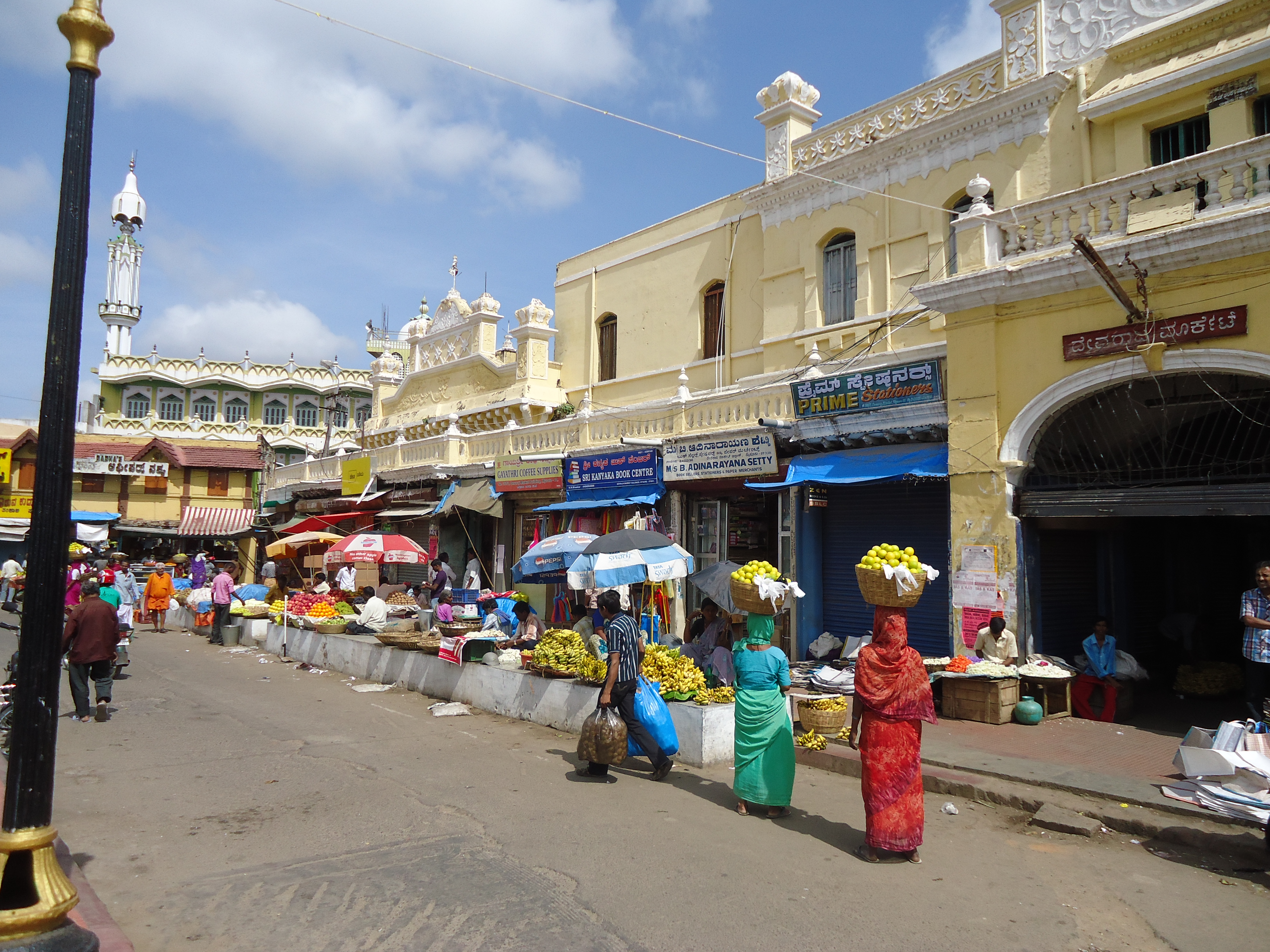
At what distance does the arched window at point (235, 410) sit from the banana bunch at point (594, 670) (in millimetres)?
44093

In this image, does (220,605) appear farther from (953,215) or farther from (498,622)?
(953,215)

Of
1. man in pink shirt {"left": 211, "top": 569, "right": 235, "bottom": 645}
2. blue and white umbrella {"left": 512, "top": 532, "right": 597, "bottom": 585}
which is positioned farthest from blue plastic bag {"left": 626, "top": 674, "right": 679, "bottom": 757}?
man in pink shirt {"left": 211, "top": 569, "right": 235, "bottom": 645}

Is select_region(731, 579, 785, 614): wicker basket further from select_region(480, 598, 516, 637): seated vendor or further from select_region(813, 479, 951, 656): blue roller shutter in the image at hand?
select_region(480, 598, 516, 637): seated vendor

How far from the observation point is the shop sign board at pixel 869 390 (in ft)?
36.1

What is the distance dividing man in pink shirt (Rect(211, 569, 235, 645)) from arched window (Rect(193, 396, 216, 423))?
31.8m

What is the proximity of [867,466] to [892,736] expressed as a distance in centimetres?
642

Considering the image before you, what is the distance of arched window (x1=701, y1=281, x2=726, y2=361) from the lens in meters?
18.0

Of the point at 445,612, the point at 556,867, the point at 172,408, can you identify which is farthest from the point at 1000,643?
the point at 172,408

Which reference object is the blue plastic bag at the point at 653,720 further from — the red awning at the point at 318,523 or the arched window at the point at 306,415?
the arched window at the point at 306,415

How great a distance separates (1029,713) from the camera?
9.30 m

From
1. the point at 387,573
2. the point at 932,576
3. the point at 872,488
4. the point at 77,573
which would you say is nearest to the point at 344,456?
the point at 387,573

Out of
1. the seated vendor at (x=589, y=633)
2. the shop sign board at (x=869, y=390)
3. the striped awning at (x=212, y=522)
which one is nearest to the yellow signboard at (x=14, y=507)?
the striped awning at (x=212, y=522)

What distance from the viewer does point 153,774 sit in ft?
24.8

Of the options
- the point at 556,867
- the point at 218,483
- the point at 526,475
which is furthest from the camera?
the point at 218,483
